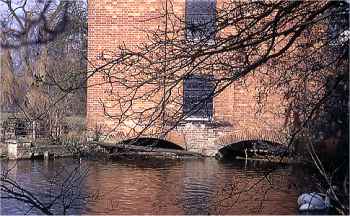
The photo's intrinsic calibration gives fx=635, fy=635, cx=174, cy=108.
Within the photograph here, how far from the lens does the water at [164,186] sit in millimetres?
9914

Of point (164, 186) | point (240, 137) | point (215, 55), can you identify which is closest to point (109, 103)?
point (240, 137)

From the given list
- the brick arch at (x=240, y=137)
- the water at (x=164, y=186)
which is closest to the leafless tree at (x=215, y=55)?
the water at (x=164, y=186)

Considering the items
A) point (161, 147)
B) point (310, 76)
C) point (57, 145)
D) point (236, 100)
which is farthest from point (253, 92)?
point (310, 76)

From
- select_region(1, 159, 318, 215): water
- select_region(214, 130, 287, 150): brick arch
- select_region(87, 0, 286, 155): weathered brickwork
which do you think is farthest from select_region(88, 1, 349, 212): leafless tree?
select_region(87, 0, 286, 155): weathered brickwork

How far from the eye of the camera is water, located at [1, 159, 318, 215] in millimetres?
9914

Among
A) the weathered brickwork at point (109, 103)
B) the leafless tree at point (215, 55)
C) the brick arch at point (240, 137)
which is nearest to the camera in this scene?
A: the leafless tree at point (215, 55)

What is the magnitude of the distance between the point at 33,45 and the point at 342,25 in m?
22.1

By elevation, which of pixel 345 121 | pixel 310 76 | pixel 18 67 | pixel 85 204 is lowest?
pixel 85 204

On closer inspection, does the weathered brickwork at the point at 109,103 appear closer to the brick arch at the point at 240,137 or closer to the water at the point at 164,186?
the brick arch at the point at 240,137

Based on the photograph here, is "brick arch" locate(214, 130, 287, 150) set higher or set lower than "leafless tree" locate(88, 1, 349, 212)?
lower

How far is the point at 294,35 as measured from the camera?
4953 mm

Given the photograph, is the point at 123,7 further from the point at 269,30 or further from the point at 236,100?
the point at 269,30

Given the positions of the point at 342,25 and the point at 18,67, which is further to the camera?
the point at 18,67

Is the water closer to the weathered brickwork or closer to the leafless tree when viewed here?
the weathered brickwork
